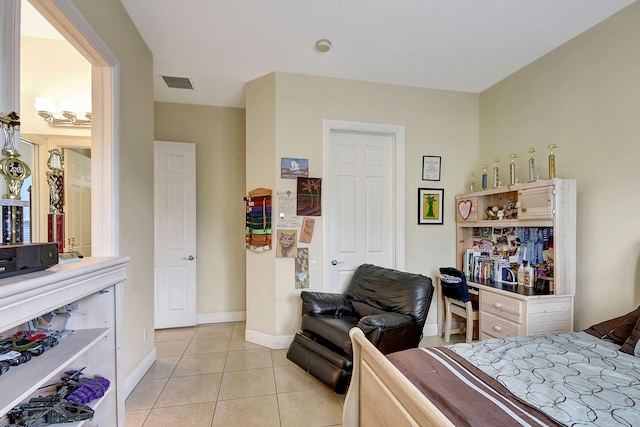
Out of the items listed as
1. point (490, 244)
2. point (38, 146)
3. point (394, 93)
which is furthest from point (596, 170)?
point (38, 146)

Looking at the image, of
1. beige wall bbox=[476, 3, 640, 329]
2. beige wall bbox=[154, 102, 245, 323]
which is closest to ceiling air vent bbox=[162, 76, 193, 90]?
beige wall bbox=[154, 102, 245, 323]

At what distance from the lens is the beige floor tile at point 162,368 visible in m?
2.50

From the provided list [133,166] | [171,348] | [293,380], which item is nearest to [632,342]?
[293,380]

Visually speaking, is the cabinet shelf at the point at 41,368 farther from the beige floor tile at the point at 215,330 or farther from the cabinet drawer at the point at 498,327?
the cabinet drawer at the point at 498,327

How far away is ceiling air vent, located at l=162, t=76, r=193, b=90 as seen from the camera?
319cm

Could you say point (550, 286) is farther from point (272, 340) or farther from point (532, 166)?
point (272, 340)

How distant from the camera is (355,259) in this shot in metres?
3.29

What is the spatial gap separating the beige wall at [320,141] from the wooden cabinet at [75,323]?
169cm

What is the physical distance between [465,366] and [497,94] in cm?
317

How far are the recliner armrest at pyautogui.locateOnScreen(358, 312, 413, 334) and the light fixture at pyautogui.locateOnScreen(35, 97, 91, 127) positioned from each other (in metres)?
2.87

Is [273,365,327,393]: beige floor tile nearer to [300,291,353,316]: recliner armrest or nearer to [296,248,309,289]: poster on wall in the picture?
[300,291,353,316]: recliner armrest

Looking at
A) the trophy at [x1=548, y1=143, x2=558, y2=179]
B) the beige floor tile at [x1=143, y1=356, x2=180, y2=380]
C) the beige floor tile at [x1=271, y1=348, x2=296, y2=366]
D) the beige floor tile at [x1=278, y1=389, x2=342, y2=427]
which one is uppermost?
the trophy at [x1=548, y1=143, x2=558, y2=179]

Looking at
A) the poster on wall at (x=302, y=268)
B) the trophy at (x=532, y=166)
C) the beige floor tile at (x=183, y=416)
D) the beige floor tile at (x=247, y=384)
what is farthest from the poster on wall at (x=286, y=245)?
the trophy at (x=532, y=166)

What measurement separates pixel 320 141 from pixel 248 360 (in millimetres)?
2343
